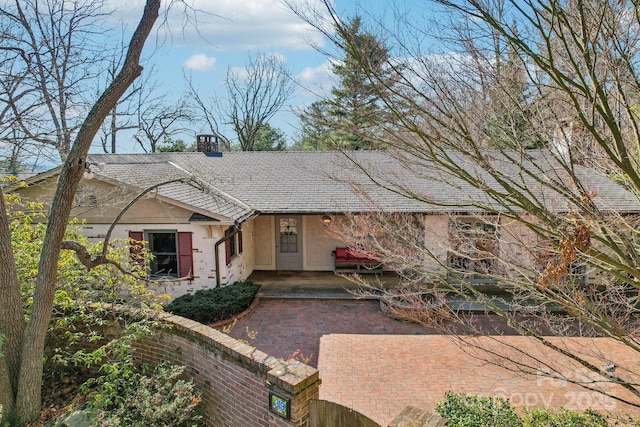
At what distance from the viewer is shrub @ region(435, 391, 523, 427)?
15.3ft

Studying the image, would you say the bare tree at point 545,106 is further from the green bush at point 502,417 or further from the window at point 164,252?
the window at point 164,252

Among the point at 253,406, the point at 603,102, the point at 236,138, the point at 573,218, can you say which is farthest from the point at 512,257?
the point at 236,138

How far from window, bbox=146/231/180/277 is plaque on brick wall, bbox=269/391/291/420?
707 cm

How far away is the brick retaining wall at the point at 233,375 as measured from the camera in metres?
4.02

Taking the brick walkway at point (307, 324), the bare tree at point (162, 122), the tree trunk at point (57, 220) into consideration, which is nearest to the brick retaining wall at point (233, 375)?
the tree trunk at point (57, 220)

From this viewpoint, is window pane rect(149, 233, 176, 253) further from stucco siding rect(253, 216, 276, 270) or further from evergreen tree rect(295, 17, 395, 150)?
evergreen tree rect(295, 17, 395, 150)

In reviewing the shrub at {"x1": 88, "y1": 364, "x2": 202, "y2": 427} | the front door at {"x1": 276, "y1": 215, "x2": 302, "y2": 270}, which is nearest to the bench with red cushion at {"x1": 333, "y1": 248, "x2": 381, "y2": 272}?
the front door at {"x1": 276, "y1": 215, "x2": 302, "y2": 270}

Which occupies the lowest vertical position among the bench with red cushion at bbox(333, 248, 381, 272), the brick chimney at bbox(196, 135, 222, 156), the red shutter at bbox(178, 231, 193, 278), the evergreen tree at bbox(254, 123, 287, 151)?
the bench with red cushion at bbox(333, 248, 381, 272)

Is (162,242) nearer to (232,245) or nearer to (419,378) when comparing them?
(232,245)

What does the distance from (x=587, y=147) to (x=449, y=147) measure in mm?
2113

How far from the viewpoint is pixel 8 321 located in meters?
4.92

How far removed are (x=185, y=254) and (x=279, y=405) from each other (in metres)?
7.06

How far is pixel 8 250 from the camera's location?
4895mm

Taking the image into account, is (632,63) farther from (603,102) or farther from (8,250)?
(8,250)
